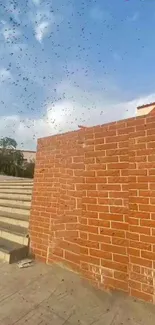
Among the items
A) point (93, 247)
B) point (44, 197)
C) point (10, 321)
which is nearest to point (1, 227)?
point (44, 197)

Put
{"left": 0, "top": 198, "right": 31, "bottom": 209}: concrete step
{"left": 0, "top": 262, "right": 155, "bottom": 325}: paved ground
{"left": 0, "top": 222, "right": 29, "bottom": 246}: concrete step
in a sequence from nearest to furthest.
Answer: {"left": 0, "top": 262, "right": 155, "bottom": 325}: paved ground
{"left": 0, "top": 222, "right": 29, "bottom": 246}: concrete step
{"left": 0, "top": 198, "right": 31, "bottom": 209}: concrete step

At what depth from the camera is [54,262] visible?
3643mm

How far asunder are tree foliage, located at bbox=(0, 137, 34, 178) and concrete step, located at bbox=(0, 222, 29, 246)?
30.7 meters

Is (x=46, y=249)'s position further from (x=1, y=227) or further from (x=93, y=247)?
(x=1, y=227)

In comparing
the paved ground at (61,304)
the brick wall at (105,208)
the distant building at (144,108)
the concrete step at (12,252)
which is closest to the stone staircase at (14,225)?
the concrete step at (12,252)

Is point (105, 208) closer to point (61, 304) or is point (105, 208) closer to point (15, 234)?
point (61, 304)

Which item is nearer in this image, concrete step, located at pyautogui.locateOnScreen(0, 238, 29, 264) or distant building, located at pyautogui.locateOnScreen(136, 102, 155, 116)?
concrete step, located at pyautogui.locateOnScreen(0, 238, 29, 264)

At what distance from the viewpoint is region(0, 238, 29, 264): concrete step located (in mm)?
3711

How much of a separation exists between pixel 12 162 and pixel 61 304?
3655cm

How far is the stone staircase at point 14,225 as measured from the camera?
381 centimetres

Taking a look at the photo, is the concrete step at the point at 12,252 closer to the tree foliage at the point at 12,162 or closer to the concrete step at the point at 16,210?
the concrete step at the point at 16,210

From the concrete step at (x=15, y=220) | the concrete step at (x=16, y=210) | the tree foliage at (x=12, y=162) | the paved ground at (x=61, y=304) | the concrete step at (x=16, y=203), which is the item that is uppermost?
the tree foliage at (x=12, y=162)

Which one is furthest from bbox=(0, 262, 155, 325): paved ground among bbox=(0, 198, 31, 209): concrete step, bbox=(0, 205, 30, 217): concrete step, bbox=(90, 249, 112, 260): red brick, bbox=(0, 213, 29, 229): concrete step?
bbox=(0, 198, 31, 209): concrete step

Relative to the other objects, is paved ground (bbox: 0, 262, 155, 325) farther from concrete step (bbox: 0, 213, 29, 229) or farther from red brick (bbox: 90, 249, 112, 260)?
concrete step (bbox: 0, 213, 29, 229)
